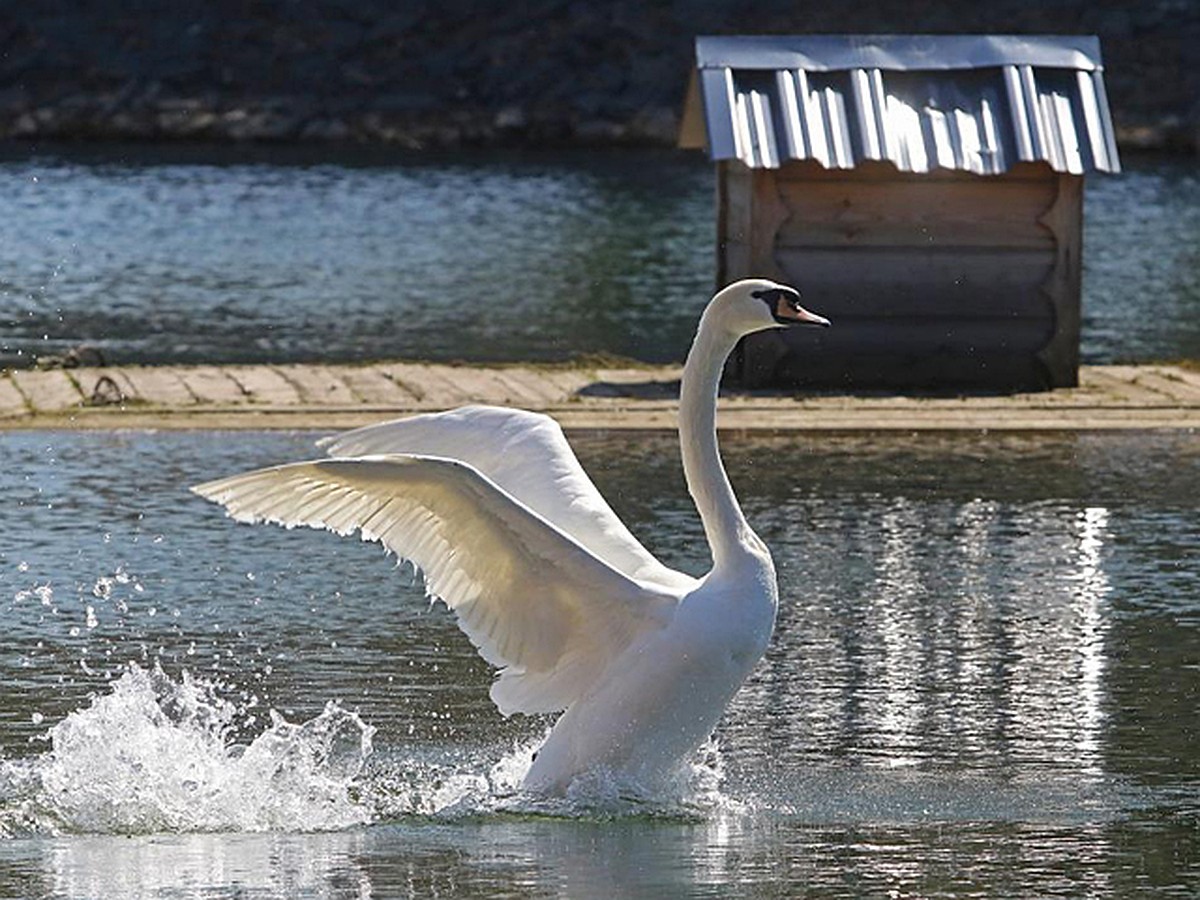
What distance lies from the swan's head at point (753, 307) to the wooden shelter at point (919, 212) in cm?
836

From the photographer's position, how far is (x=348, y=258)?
2983 centimetres

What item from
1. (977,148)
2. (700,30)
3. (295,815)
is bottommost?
(295,815)

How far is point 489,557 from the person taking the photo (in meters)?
8.89

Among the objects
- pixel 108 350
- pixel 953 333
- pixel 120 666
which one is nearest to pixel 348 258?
pixel 108 350

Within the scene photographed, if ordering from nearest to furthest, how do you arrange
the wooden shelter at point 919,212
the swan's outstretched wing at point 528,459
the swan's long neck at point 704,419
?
the swan's long neck at point 704,419 → the swan's outstretched wing at point 528,459 → the wooden shelter at point 919,212

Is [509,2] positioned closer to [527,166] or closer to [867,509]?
[527,166]

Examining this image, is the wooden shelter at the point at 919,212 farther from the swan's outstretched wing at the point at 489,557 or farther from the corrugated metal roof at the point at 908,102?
the swan's outstretched wing at the point at 489,557

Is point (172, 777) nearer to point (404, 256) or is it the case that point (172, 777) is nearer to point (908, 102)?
point (908, 102)

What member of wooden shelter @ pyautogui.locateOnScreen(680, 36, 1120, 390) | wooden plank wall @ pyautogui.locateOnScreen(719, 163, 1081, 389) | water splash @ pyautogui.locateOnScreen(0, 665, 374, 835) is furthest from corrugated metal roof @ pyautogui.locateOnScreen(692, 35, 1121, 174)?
water splash @ pyautogui.locateOnScreen(0, 665, 374, 835)

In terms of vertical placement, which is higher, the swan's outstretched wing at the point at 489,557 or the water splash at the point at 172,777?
the swan's outstretched wing at the point at 489,557

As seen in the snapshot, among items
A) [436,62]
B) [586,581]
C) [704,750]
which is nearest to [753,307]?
[586,581]

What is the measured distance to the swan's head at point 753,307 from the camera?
8.99 metres

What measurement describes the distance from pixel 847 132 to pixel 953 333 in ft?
4.40

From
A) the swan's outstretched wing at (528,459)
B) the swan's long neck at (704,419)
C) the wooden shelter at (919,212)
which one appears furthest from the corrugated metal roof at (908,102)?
the swan's long neck at (704,419)
